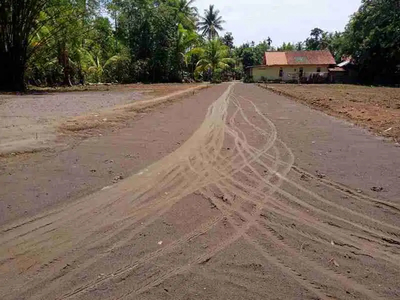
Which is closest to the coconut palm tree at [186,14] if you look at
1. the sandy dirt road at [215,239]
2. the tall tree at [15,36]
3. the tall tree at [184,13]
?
the tall tree at [184,13]

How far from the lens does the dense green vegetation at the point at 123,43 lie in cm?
2650

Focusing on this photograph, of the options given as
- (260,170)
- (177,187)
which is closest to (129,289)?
(177,187)

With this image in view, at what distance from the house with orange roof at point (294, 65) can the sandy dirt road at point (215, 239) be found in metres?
53.9

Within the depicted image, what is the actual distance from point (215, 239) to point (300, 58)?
5891cm

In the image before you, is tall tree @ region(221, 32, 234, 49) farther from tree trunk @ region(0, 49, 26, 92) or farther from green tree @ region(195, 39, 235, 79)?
tree trunk @ region(0, 49, 26, 92)

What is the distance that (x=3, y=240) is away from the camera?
357 centimetres

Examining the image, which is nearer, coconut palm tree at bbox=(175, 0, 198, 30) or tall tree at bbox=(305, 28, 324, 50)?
coconut palm tree at bbox=(175, 0, 198, 30)

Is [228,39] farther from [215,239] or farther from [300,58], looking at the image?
[215,239]

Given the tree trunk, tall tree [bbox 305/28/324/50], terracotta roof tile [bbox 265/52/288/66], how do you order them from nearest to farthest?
the tree trunk → terracotta roof tile [bbox 265/52/288/66] → tall tree [bbox 305/28/324/50]

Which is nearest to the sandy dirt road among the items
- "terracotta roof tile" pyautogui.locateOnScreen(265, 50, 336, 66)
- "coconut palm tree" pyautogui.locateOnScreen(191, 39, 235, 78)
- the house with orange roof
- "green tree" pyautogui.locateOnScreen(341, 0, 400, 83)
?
"green tree" pyautogui.locateOnScreen(341, 0, 400, 83)

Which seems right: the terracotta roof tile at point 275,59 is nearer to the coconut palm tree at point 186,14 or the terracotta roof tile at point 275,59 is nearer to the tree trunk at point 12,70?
the coconut palm tree at point 186,14

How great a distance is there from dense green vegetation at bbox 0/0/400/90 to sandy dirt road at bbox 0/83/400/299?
25.2 meters

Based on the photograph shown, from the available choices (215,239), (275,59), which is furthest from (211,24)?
(215,239)

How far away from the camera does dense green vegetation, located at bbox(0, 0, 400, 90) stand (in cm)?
2650
